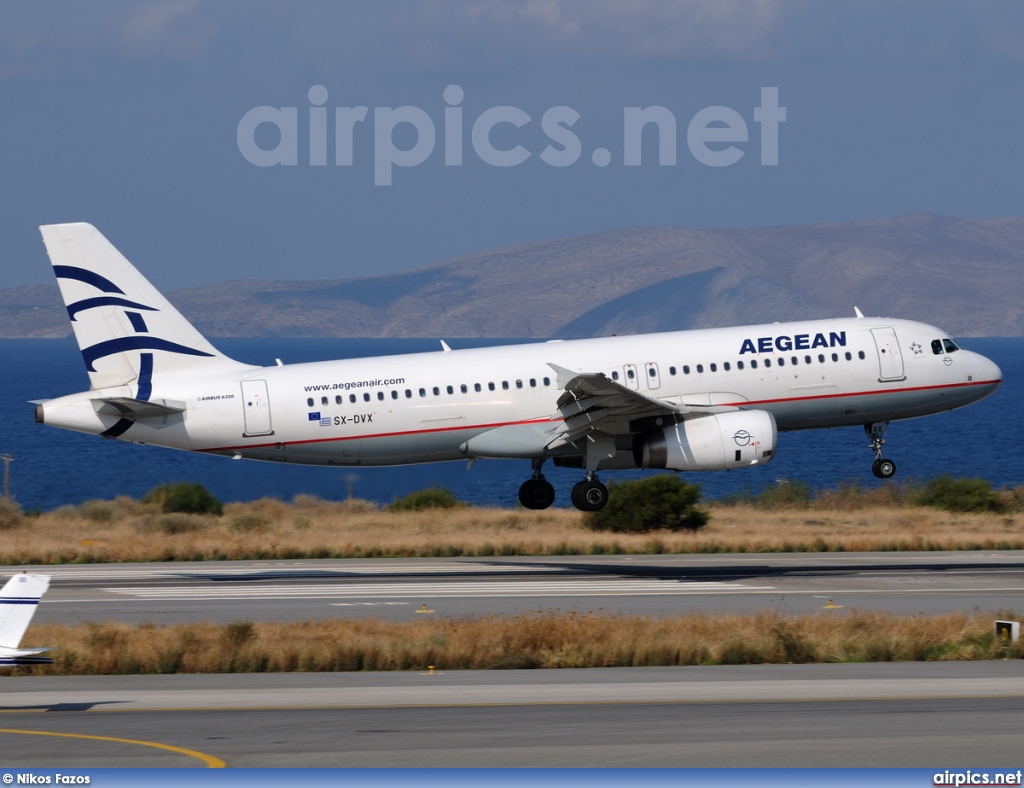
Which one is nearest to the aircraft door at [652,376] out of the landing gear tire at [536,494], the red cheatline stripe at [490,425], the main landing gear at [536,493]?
the red cheatline stripe at [490,425]

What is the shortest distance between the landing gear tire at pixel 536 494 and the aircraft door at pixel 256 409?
7.42m

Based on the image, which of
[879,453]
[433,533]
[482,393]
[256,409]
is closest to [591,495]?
[482,393]

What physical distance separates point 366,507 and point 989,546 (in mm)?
30714

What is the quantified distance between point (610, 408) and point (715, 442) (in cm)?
285

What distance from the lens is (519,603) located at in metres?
33.5

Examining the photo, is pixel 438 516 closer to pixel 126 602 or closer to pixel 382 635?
pixel 126 602

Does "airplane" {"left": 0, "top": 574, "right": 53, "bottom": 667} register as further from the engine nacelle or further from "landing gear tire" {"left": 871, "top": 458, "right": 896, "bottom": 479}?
"landing gear tire" {"left": 871, "top": 458, "right": 896, "bottom": 479}

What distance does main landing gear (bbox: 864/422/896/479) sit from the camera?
39.7 m

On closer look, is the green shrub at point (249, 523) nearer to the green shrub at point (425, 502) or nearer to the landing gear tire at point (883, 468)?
the green shrub at point (425, 502)

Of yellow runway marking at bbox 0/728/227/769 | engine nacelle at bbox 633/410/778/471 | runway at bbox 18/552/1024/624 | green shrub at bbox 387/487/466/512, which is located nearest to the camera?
yellow runway marking at bbox 0/728/227/769

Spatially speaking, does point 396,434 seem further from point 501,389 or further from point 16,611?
point 16,611

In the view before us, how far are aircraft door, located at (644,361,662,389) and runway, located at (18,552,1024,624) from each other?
5.15 meters

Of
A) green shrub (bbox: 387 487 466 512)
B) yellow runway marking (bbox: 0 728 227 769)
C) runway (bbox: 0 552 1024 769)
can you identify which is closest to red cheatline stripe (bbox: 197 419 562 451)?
runway (bbox: 0 552 1024 769)

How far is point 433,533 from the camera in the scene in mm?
55781
